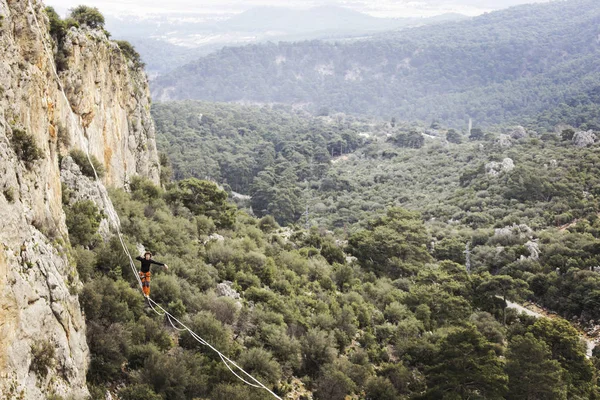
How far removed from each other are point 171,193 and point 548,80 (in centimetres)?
20468

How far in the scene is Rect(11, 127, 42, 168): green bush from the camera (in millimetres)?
10867

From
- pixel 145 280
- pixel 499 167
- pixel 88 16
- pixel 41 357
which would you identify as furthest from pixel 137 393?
pixel 499 167

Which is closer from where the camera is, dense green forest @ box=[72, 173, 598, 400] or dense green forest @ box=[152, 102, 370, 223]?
dense green forest @ box=[72, 173, 598, 400]

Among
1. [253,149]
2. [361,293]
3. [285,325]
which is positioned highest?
[285,325]

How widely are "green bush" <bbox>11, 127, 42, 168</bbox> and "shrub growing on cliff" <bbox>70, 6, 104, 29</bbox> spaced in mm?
16446

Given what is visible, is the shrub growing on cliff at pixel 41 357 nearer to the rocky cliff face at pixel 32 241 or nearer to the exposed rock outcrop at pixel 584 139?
the rocky cliff face at pixel 32 241

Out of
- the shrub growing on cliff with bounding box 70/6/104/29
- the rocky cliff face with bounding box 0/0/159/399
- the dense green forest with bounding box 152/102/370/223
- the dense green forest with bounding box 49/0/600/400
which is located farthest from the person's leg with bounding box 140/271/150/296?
the dense green forest with bounding box 152/102/370/223

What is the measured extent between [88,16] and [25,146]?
17206 millimetres

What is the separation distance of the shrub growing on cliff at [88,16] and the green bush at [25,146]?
54.0ft

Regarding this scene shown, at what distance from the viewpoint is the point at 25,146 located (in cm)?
1111

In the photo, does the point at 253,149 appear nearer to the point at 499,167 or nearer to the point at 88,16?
the point at 499,167

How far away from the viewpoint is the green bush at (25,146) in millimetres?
10867

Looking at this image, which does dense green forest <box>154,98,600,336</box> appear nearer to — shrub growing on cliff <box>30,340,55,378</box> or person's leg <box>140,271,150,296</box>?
person's leg <box>140,271,150,296</box>

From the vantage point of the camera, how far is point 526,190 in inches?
2179
